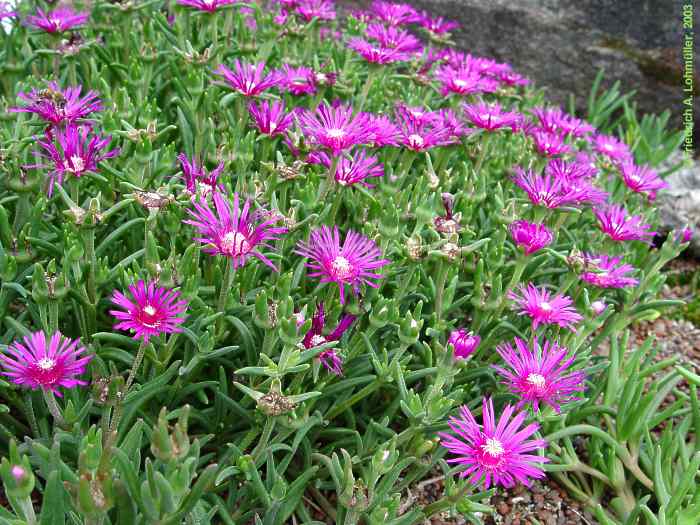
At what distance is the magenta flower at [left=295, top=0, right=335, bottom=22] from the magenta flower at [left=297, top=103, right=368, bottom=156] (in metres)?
0.86

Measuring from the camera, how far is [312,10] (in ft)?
8.21

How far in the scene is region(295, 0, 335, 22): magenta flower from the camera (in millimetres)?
2459

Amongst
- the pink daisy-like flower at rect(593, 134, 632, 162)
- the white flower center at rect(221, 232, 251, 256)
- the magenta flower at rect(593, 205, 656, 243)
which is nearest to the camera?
the white flower center at rect(221, 232, 251, 256)

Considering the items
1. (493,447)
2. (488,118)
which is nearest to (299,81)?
(488,118)

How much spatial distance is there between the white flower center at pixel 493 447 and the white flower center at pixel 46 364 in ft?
2.49

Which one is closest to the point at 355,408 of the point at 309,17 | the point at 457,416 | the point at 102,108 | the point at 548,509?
the point at 457,416

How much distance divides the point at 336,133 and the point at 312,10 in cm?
112

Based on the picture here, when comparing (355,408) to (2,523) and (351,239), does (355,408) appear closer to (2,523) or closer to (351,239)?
(351,239)

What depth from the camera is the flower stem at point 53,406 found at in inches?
46.1

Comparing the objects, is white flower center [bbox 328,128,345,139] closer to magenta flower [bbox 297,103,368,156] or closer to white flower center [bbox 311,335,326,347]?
magenta flower [bbox 297,103,368,156]

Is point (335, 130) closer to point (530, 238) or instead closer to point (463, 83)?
point (530, 238)

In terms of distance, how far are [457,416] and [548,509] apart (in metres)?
0.45

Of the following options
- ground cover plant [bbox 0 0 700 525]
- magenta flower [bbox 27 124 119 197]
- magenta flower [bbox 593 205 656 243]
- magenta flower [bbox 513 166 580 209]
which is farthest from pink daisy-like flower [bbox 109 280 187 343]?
magenta flower [bbox 593 205 656 243]

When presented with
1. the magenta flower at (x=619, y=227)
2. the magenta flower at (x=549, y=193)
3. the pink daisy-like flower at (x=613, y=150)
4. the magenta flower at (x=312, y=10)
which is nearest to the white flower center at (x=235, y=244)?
the magenta flower at (x=549, y=193)
